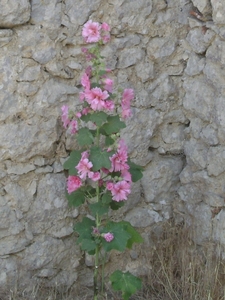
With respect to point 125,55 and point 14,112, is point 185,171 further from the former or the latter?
point 14,112

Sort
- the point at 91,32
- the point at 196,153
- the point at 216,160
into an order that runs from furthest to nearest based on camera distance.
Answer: the point at 196,153, the point at 216,160, the point at 91,32

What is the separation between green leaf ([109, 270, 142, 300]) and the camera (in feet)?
9.83

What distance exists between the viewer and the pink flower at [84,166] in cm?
289

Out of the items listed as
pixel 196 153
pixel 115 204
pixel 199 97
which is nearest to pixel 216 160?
pixel 196 153

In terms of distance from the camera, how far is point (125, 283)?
9.87 ft

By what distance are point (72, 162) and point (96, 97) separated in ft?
1.12

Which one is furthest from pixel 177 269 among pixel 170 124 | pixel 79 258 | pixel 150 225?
pixel 170 124

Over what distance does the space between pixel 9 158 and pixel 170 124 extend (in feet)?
3.07

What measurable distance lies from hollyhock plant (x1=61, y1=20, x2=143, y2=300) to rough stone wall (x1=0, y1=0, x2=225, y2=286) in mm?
194

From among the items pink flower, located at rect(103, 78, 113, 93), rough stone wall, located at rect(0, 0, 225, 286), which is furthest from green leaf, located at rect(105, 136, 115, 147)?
rough stone wall, located at rect(0, 0, 225, 286)

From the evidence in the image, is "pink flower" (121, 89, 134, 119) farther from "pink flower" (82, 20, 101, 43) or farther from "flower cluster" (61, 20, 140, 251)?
"pink flower" (82, 20, 101, 43)

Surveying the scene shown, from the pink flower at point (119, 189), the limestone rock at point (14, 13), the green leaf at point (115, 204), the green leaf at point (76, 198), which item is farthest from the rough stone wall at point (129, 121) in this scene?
the pink flower at point (119, 189)

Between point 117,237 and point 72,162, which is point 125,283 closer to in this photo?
point 117,237

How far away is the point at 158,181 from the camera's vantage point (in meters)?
3.54
